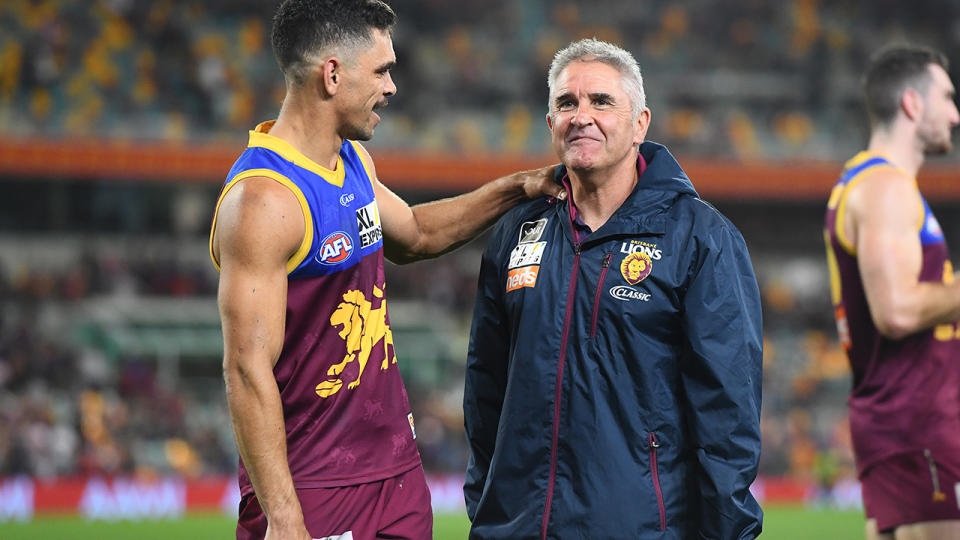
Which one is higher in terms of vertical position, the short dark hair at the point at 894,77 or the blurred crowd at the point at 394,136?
the blurred crowd at the point at 394,136

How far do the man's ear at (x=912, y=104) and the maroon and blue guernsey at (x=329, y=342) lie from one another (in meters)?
2.46

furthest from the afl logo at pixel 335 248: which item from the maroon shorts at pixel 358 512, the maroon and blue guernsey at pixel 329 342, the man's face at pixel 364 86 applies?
the maroon shorts at pixel 358 512

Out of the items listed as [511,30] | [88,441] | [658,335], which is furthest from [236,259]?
[511,30]

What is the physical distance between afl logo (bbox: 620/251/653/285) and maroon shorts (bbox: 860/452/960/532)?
1.65 m

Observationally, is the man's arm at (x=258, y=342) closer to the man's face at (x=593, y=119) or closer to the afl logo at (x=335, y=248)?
the afl logo at (x=335, y=248)

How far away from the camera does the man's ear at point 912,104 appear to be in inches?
192

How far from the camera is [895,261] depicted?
455 centimetres

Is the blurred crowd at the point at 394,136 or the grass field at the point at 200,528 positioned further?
the blurred crowd at the point at 394,136

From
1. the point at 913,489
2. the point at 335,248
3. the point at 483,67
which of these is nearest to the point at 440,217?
the point at 335,248

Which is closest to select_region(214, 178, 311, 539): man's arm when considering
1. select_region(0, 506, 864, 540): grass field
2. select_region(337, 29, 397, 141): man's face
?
select_region(337, 29, 397, 141): man's face

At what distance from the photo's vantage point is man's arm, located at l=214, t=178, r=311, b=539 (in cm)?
359

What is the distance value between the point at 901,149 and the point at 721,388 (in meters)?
1.92

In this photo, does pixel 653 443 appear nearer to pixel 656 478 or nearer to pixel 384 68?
pixel 656 478

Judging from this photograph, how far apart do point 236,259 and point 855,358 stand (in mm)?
2719
